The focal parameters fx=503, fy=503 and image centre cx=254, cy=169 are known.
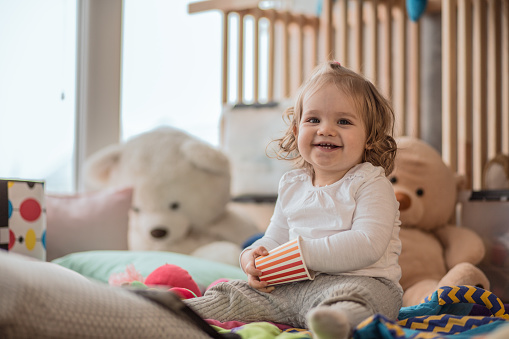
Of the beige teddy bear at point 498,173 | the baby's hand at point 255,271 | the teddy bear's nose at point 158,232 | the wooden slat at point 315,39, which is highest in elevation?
the wooden slat at point 315,39

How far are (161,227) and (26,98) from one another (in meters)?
0.73

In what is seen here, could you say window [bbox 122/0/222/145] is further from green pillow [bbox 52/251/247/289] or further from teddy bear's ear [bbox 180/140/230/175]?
green pillow [bbox 52/251/247/289]

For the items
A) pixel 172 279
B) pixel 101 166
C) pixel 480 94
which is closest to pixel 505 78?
pixel 480 94

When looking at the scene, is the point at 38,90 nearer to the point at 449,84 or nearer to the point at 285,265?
the point at 285,265

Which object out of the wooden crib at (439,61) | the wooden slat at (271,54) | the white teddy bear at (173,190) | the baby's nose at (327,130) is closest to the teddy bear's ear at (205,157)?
the white teddy bear at (173,190)

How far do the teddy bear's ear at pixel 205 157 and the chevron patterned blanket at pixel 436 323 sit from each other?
1.00 m

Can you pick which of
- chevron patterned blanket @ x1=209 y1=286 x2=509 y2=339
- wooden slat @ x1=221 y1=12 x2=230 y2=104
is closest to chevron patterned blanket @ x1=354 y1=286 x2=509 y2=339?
chevron patterned blanket @ x1=209 y1=286 x2=509 y2=339

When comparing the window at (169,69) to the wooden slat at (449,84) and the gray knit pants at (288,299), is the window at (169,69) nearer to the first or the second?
the wooden slat at (449,84)

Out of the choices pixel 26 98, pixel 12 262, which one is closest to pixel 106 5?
pixel 26 98

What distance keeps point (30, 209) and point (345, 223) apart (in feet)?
2.69

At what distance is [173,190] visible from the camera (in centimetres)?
181

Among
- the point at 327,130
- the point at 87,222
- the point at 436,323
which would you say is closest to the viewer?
the point at 436,323

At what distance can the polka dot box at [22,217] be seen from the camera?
120 cm

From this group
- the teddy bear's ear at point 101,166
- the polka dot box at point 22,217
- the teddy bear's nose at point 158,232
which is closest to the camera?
the polka dot box at point 22,217
